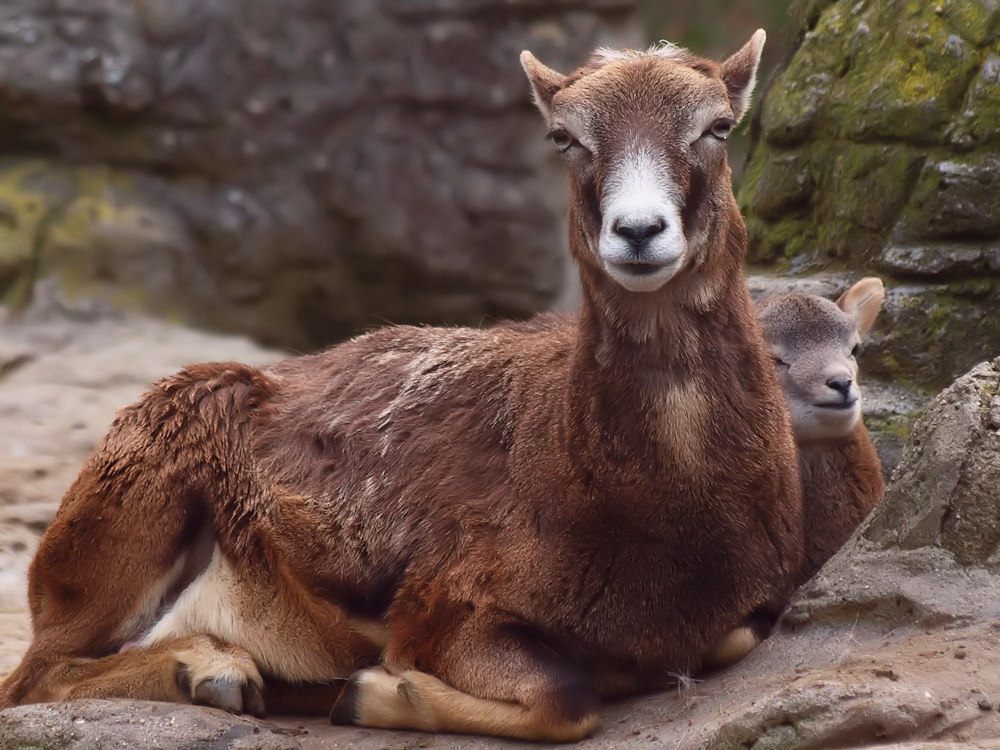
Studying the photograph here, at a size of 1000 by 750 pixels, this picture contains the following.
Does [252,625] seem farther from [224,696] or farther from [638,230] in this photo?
[638,230]

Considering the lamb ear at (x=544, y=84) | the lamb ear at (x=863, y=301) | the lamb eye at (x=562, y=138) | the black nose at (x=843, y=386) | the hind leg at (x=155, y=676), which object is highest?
the lamb ear at (x=544, y=84)

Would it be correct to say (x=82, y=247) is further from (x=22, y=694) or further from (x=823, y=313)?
(x=823, y=313)

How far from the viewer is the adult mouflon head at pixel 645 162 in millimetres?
4789

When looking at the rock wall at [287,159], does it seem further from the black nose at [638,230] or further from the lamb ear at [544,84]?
the black nose at [638,230]

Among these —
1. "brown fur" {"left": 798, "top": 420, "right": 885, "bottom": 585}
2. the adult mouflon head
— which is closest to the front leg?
"brown fur" {"left": 798, "top": 420, "right": 885, "bottom": 585}

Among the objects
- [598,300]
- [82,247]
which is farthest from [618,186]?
[82,247]

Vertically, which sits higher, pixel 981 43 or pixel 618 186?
pixel 981 43

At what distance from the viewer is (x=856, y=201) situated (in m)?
7.19

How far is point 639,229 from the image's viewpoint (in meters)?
4.72

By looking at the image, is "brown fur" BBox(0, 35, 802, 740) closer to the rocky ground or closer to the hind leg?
the hind leg

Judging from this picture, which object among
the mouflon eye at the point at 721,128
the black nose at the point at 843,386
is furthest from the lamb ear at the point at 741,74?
the black nose at the point at 843,386

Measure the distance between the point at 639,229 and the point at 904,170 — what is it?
2.78m

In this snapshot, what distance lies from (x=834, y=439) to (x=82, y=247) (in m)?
7.84

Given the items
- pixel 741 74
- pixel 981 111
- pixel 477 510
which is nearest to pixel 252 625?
pixel 477 510
